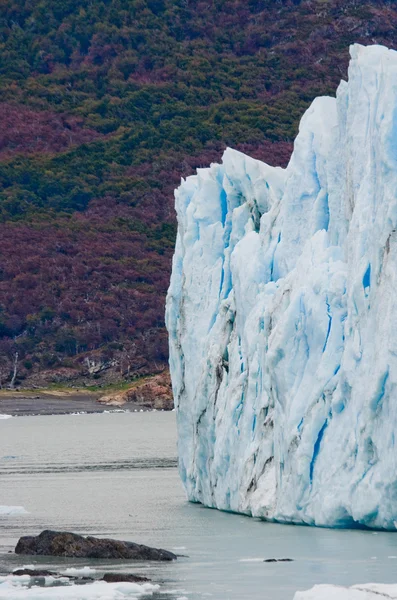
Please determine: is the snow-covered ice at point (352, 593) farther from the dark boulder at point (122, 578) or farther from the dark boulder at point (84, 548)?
the dark boulder at point (84, 548)

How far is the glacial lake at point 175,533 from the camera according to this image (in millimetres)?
19219

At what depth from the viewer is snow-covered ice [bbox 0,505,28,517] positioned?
30575 millimetres

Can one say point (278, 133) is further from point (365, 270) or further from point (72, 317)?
point (365, 270)

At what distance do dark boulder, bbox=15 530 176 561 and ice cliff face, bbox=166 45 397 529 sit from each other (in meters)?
2.99

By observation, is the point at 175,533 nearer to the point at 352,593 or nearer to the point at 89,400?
the point at 352,593

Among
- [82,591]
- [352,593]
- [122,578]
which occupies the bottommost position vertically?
[122,578]

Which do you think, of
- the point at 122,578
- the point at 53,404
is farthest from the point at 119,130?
the point at 122,578

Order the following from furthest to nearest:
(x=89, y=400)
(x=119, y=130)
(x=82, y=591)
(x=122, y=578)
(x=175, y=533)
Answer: (x=119, y=130) < (x=89, y=400) < (x=175, y=533) < (x=122, y=578) < (x=82, y=591)

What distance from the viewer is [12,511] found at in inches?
1214

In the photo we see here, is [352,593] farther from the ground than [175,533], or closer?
farther from the ground

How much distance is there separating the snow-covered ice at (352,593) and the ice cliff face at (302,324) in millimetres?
4833

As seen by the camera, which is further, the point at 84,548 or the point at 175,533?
the point at 175,533

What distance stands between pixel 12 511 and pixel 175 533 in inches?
256

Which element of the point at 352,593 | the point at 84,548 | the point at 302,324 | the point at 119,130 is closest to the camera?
the point at 352,593
